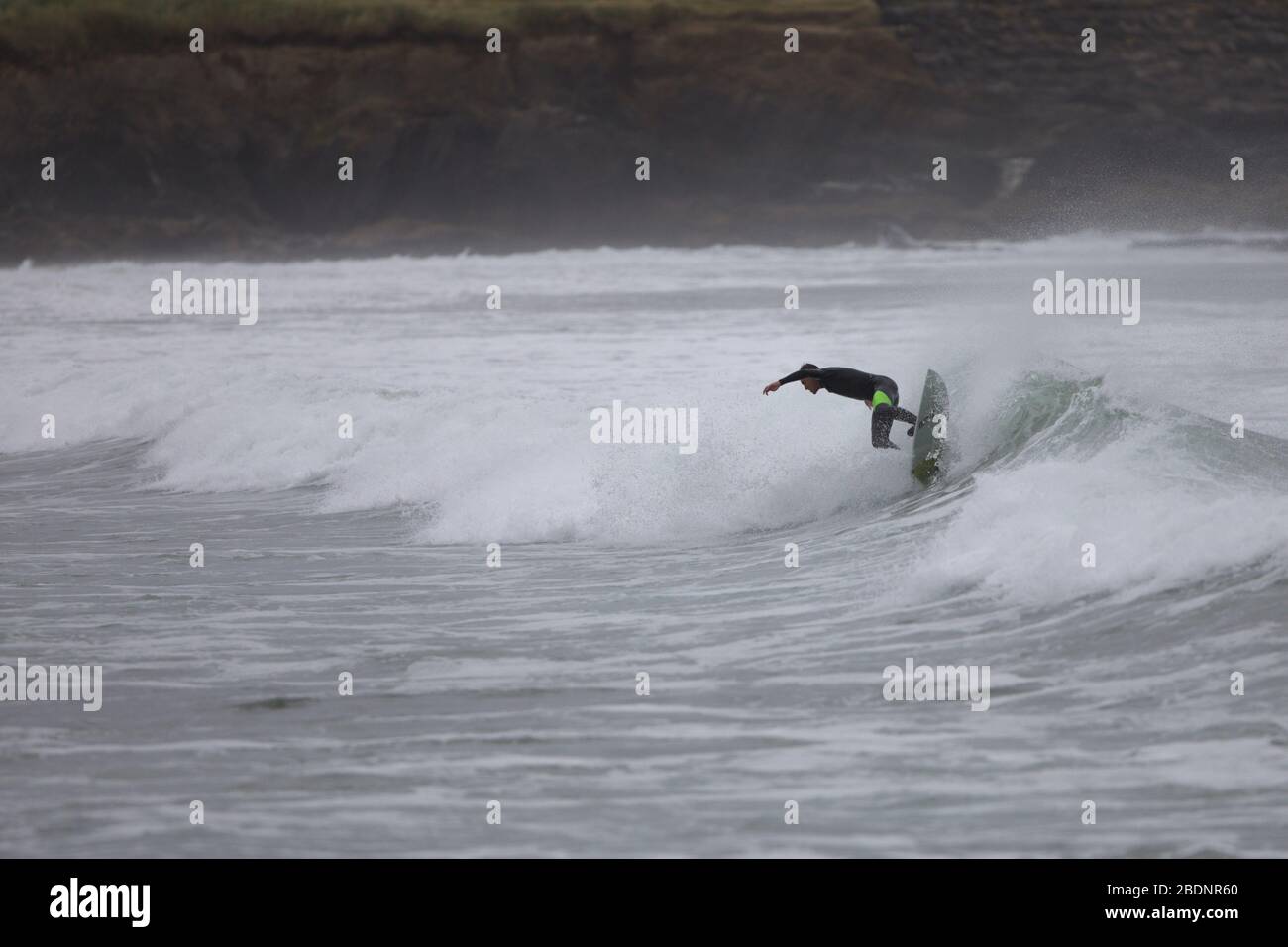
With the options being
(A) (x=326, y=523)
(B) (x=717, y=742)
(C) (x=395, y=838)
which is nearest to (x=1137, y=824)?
(B) (x=717, y=742)

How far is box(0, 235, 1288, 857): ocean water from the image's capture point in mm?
5543

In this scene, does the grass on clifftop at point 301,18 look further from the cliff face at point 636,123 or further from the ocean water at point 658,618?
the ocean water at point 658,618

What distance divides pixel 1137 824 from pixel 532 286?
4563 cm

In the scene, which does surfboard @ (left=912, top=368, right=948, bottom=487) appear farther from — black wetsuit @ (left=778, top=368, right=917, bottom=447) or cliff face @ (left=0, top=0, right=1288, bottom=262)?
cliff face @ (left=0, top=0, right=1288, bottom=262)

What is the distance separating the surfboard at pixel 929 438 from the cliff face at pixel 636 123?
73304 mm

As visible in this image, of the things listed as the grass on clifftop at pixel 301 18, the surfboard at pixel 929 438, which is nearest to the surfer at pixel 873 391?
the surfboard at pixel 929 438

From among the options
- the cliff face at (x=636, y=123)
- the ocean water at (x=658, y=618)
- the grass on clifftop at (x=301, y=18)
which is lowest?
the ocean water at (x=658, y=618)

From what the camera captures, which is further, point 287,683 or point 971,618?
point 971,618

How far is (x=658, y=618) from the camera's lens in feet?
27.7

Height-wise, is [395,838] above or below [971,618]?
below

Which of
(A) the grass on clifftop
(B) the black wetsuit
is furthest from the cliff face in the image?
(B) the black wetsuit

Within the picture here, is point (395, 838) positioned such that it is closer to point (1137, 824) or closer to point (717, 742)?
point (717, 742)

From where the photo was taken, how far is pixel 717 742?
6230 mm

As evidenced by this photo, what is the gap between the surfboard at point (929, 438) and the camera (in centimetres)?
1168
